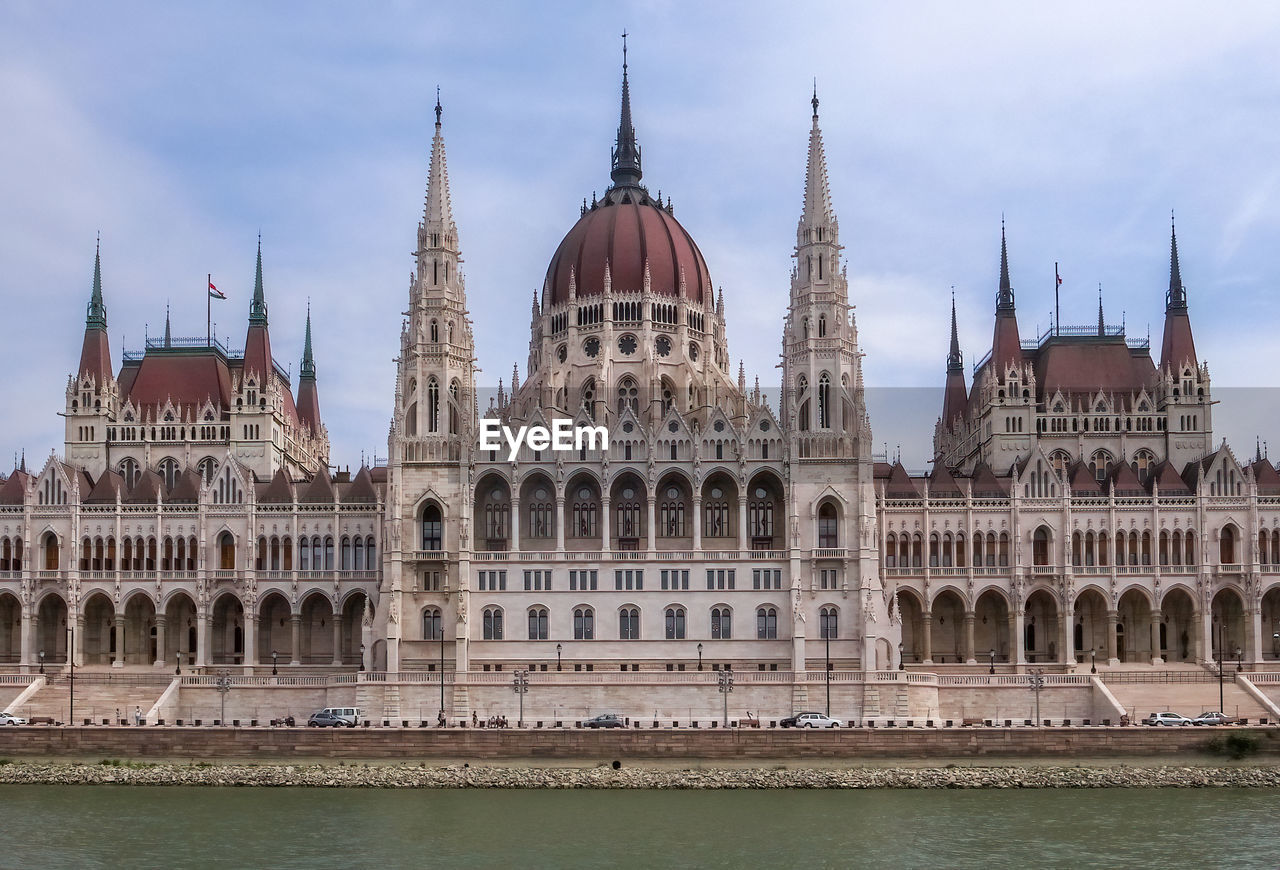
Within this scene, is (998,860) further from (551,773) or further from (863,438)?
(863,438)

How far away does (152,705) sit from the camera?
103 metres

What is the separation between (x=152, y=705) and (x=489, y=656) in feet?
67.3

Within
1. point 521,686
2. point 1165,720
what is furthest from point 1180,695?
point 521,686

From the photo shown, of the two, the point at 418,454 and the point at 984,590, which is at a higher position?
the point at 418,454

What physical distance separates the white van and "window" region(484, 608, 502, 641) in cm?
1432

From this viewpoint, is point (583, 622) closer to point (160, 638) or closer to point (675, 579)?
point (675, 579)

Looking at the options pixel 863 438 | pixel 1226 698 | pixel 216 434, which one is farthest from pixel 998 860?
pixel 216 434

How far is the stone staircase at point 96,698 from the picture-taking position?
103 metres

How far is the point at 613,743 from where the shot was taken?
90.4 metres

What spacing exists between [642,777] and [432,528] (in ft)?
108

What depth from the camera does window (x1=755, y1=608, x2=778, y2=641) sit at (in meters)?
111

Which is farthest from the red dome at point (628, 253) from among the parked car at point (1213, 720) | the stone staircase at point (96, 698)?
the parked car at point (1213, 720)

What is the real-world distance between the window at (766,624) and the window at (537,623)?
13.3m

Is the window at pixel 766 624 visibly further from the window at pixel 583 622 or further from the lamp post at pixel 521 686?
the lamp post at pixel 521 686
